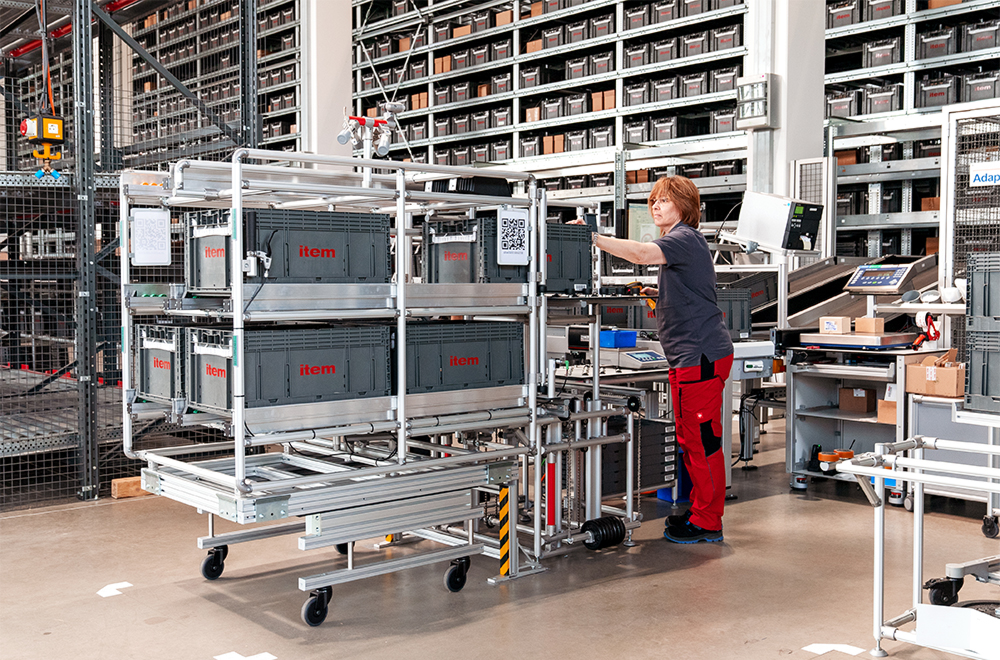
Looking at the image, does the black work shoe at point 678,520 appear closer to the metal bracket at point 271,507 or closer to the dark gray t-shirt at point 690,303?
the dark gray t-shirt at point 690,303

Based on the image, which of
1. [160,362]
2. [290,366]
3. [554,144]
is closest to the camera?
[290,366]

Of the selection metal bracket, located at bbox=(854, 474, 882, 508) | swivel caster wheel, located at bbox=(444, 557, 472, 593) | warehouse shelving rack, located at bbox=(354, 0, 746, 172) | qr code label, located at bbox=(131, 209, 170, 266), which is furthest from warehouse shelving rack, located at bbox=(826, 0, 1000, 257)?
qr code label, located at bbox=(131, 209, 170, 266)

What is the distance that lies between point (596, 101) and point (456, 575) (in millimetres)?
7693

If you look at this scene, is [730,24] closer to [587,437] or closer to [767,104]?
[767,104]

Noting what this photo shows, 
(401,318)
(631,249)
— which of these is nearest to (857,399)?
(631,249)

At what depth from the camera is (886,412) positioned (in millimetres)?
5617

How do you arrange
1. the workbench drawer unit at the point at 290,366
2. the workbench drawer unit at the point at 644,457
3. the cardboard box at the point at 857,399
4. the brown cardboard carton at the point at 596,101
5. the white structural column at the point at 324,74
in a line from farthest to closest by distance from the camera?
the brown cardboard carton at the point at 596,101 → the white structural column at the point at 324,74 → the cardboard box at the point at 857,399 → the workbench drawer unit at the point at 644,457 → the workbench drawer unit at the point at 290,366

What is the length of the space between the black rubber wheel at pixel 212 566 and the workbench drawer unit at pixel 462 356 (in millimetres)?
1222

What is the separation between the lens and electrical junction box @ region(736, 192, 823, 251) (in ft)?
19.5

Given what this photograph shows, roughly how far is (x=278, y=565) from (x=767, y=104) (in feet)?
19.5

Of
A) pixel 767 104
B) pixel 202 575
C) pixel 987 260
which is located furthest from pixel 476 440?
pixel 767 104

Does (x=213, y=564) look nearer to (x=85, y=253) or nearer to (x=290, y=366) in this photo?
(x=290, y=366)

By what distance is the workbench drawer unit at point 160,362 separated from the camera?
12.2ft

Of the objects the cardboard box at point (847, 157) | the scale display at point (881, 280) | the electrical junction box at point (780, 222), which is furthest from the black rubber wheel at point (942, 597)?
the cardboard box at point (847, 157)
